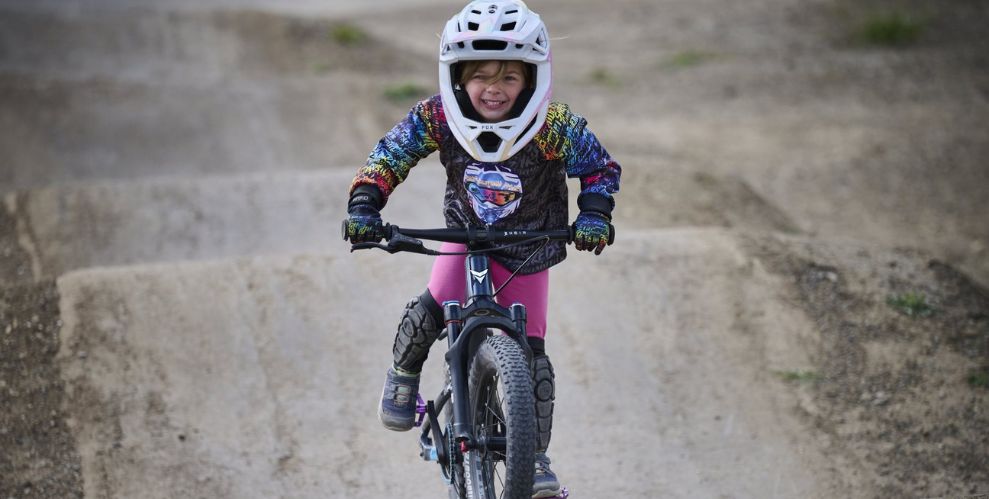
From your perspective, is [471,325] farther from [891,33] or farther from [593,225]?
[891,33]

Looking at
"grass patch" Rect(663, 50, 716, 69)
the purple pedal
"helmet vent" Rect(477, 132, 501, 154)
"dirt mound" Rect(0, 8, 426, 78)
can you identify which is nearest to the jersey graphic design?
"helmet vent" Rect(477, 132, 501, 154)

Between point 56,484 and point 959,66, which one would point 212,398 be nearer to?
point 56,484

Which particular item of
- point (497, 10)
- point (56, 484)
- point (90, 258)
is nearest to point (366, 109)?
point (90, 258)

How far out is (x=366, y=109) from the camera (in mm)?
17297

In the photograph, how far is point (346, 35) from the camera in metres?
20.8

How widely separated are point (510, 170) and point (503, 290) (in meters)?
0.70

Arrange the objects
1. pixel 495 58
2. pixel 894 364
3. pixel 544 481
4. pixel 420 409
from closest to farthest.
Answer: pixel 495 58, pixel 544 481, pixel 420 409, pixel 894 364

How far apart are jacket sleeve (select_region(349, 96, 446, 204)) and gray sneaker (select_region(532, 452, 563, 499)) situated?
161cm

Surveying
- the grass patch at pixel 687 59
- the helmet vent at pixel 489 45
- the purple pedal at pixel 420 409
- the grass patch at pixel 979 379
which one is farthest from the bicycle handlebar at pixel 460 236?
the grass patch at pixel 687 59

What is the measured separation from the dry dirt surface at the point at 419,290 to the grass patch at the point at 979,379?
3 cm

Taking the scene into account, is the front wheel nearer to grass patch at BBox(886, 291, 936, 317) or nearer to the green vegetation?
grass patch at BBox(886, 291, 936, 317)

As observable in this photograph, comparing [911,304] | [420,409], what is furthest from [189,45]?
[420,409]

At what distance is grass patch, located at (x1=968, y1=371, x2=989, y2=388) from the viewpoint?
26.1 ft

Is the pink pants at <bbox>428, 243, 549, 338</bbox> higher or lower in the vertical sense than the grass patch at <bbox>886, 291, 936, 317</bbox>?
higher
